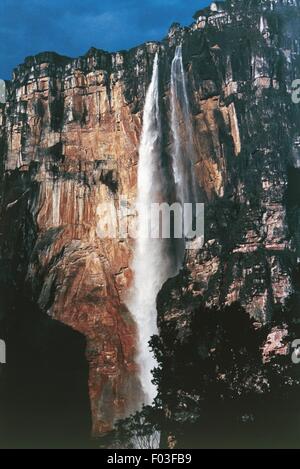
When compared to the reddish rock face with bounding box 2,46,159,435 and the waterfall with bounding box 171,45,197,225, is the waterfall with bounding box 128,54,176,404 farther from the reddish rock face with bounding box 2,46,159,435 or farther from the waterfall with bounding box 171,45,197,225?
the waterfall with bounding box 171,45,197,225

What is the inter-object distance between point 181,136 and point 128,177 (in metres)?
3.57

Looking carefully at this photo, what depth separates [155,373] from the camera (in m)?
32.7

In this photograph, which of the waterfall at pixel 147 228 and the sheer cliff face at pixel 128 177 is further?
the waterfall at pixel 147 228

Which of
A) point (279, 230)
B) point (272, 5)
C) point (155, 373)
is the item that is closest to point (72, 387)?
point (155, 373)

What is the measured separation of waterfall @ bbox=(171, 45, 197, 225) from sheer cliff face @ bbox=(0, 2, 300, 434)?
484 millimetres

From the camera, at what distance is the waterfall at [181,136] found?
40.6 metres

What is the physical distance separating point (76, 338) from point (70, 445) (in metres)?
6.01

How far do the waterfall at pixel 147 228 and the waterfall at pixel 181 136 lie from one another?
866 millimetres

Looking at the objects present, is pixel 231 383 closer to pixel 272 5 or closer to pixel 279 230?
pixel 279 230

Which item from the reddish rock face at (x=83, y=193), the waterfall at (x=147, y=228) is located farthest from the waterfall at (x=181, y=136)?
the reddish rock face at (x=83, y=193)

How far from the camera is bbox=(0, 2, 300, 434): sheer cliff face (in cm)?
3609

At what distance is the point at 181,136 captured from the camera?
135 ft

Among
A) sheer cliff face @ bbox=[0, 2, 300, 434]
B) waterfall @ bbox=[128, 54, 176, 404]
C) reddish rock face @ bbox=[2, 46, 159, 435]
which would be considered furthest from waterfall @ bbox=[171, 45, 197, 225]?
reddish rock face @ bbox=[2, 46, 159, 435]

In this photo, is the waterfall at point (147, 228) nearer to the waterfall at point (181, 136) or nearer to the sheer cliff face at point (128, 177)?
the sheer cliff face at point (128, 177)
